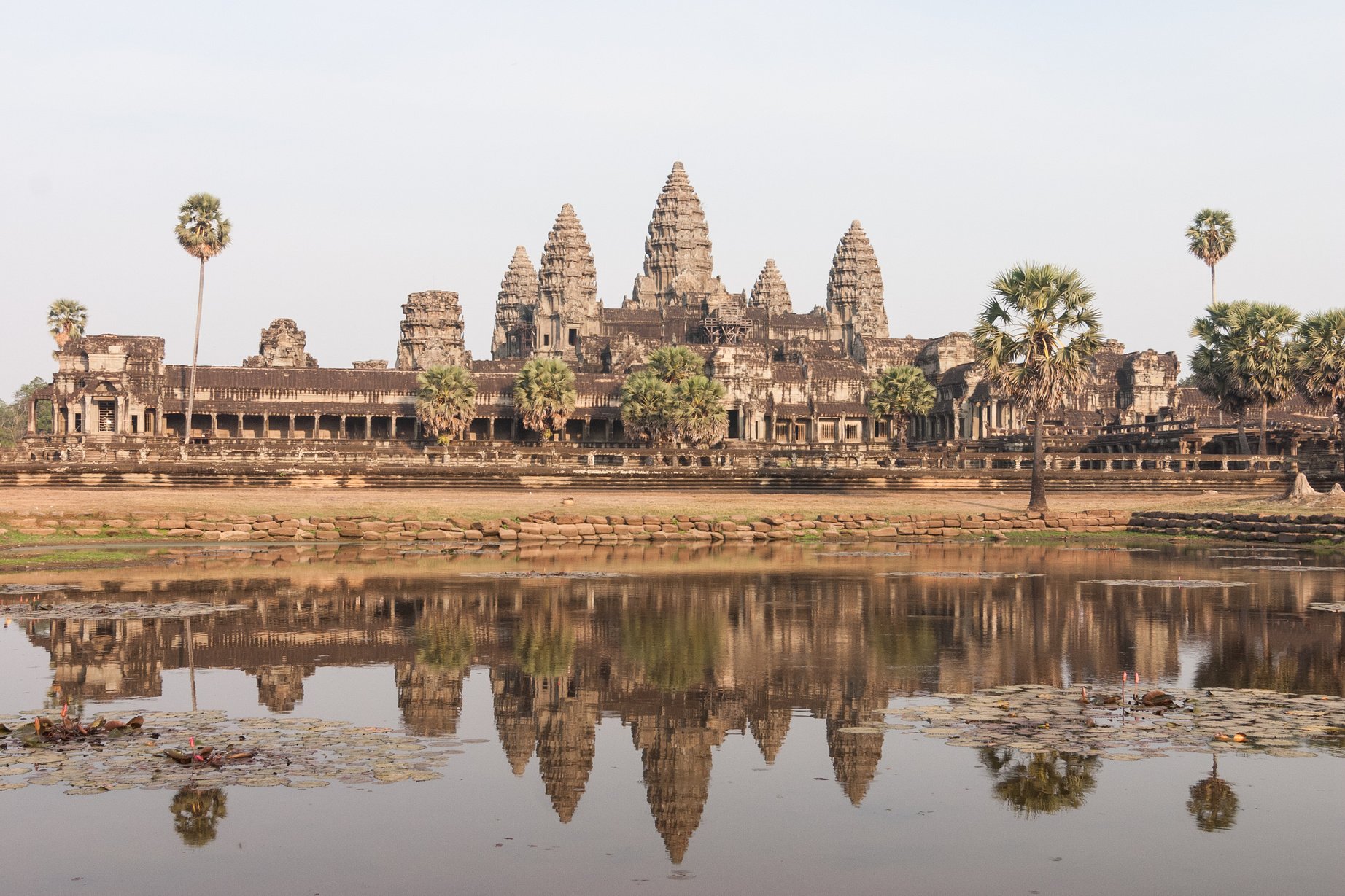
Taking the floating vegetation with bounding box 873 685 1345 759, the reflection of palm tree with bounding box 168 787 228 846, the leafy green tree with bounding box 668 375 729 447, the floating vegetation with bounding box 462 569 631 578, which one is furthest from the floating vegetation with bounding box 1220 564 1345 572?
the leafy green tree with bounding box 668 375 729 447

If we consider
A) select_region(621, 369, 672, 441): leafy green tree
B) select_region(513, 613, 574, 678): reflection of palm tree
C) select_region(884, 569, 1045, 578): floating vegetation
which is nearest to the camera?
select_region(513, 613, 574, 678): reflection of palm tree

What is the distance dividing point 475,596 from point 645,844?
13.7 m

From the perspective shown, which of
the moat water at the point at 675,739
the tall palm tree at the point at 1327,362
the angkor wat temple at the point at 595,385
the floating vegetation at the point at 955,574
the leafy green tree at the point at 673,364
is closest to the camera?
the moat water at the point at 675,739

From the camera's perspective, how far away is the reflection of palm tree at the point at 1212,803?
30.5 ft

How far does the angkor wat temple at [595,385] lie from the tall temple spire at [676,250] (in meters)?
5.91

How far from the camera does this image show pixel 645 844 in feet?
29.6

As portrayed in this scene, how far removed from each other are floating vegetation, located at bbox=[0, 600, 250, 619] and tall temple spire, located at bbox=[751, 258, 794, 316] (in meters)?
137

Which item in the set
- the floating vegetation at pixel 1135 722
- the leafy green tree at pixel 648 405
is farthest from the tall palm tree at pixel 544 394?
the floating vegetation at pixel 1135 722

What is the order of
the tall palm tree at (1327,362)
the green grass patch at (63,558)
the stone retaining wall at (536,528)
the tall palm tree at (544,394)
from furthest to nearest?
the tall palm tree at (544,394) < the tall palm tree at (1327,362) < the stone retaining wall at (536,528) < the green grass patch at (63,558)

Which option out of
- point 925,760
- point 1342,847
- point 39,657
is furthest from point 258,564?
point 1342,847

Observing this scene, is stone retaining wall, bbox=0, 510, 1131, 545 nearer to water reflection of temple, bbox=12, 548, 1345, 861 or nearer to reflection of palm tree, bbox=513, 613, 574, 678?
water reflection of temple, bbox=12, 548, 1345, 861

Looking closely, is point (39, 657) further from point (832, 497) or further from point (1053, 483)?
point (1053, 483)

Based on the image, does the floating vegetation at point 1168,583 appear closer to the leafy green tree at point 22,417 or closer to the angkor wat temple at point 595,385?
the angkor wat temple at point 595,385

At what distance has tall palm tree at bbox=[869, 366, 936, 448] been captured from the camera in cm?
9438
